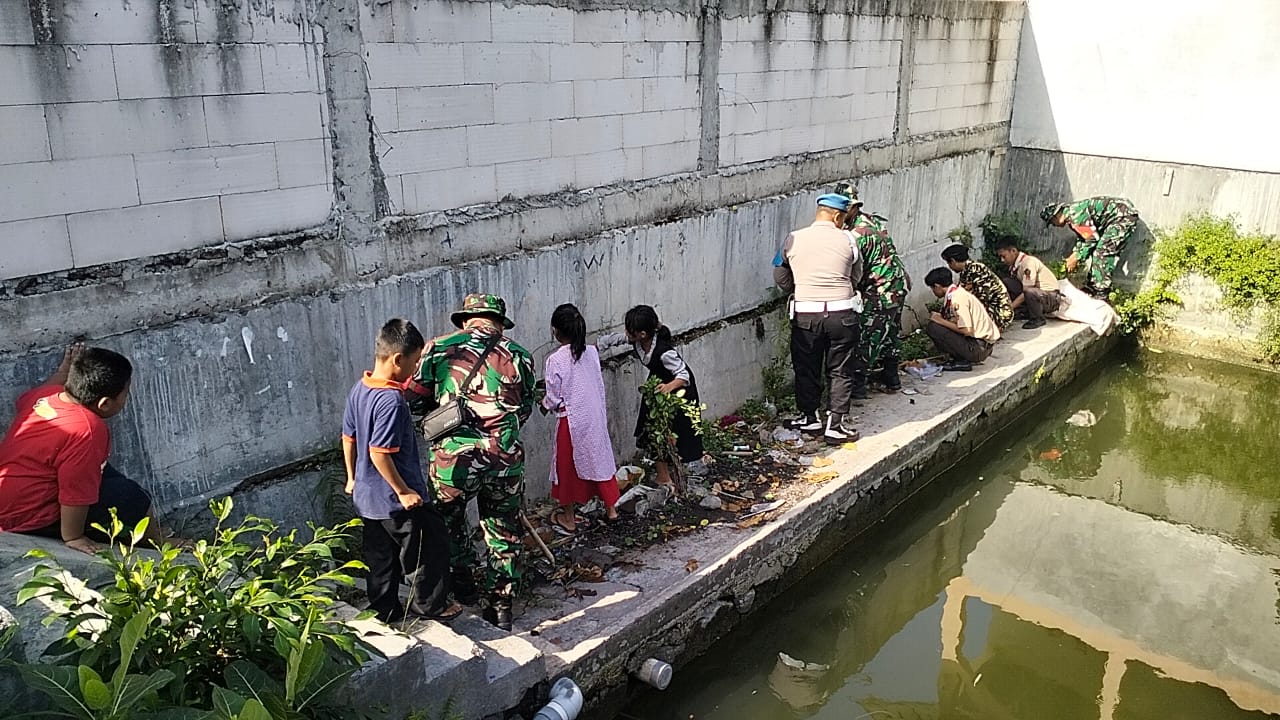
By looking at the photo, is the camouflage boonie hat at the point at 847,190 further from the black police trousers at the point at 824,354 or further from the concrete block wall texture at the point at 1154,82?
the concrete block wall texture at the point at 1154,82

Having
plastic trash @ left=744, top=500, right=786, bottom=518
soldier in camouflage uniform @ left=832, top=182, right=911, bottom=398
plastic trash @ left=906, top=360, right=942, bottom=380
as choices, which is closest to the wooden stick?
plastic trash @ left=744, top=500, right=786, bottom=518

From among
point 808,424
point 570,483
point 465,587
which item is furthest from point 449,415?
point 808,424

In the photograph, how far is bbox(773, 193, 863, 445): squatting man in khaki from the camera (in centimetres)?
657

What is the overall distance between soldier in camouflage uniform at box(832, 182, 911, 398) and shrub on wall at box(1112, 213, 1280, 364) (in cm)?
374

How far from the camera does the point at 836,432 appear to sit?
268 inches

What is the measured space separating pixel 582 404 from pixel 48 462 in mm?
2507

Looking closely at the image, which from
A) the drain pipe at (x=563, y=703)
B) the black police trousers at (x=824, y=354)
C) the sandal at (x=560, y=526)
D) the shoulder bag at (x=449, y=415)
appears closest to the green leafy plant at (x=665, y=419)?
the sandal at (x=560, y=526)

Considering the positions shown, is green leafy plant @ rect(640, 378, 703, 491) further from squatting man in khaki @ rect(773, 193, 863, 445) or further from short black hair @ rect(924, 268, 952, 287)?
short black hair @ rect(924, 268, 952, 287)

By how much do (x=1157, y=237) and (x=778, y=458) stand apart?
594 centimetres

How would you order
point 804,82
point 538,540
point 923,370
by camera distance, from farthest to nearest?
point 923,370
point 804,82
point 538,540

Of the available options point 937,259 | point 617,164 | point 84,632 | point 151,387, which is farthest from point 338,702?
point 937,259

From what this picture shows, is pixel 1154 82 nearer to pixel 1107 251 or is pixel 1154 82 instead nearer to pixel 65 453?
pixel 1107 251

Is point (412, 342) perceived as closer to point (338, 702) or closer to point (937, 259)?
point (338, 702)

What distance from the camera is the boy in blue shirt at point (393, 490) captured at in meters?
3.83
